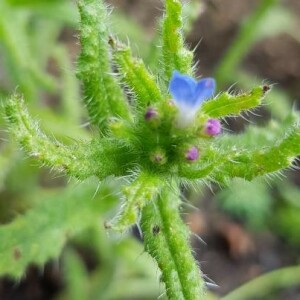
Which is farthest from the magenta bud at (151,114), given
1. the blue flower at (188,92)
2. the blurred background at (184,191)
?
the blurred background at (184,191)

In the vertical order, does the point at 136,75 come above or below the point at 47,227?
above

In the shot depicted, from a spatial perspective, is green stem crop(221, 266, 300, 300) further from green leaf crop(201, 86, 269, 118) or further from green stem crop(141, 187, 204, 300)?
green leaf crop(201, 86, 269, 118)

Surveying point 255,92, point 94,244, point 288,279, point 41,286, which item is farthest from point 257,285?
point 255,92

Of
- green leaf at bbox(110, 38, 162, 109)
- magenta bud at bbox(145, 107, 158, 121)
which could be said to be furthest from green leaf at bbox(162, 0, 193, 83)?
magenta bud at bbox(145, 107, 158, 121)

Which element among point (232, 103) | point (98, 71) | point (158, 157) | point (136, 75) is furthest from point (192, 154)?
point (98, 71)

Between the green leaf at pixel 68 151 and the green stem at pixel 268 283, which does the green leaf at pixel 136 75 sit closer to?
the green leaf at pixel 68 151

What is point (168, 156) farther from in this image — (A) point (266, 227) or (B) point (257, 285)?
(A) point (266, 227)

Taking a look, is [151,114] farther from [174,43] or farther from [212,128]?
[174,43]
